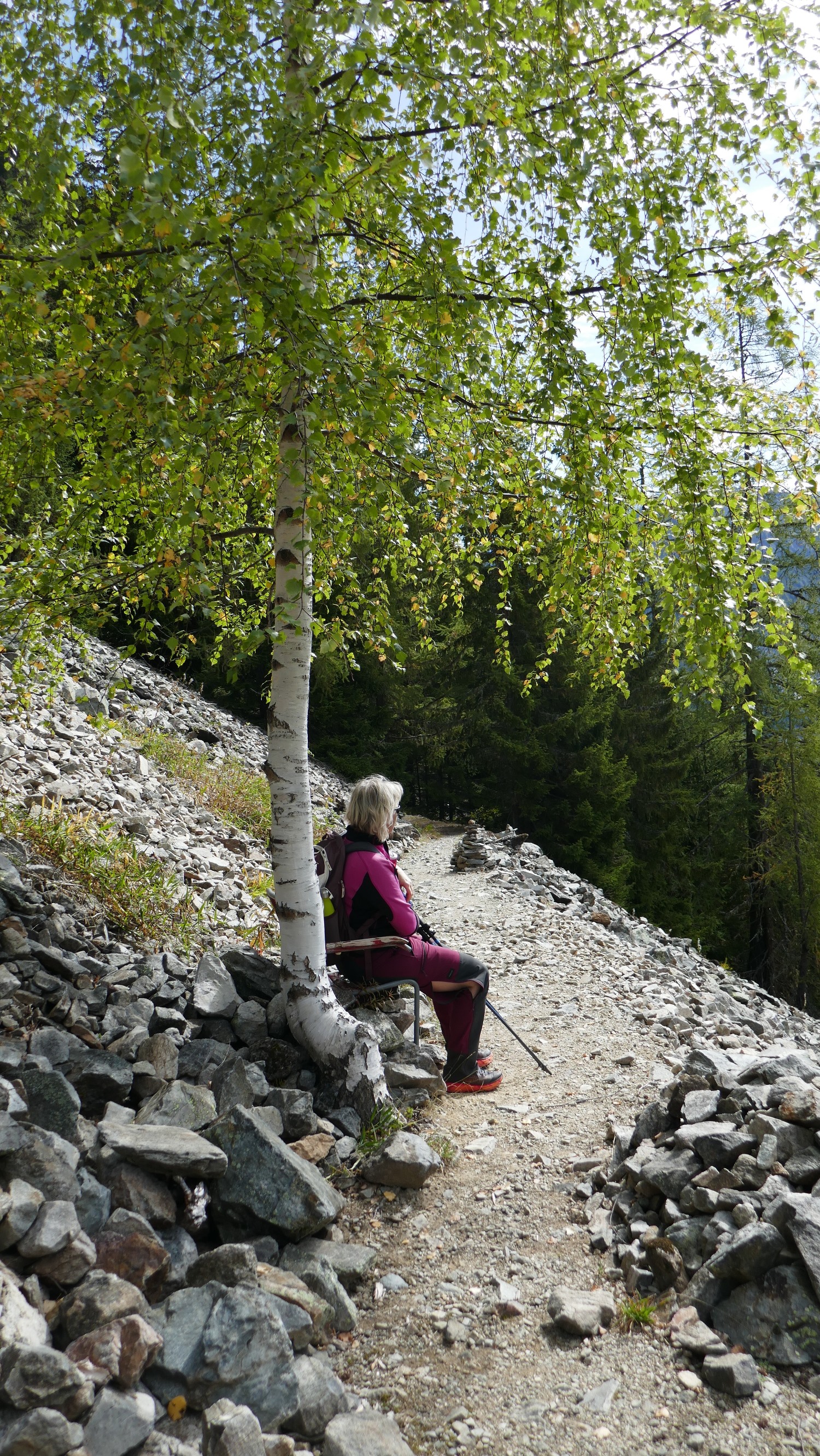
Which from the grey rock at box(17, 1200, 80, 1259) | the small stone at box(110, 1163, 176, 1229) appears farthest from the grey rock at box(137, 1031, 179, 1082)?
the grey rock at box(17, 1200, 80, 1259)

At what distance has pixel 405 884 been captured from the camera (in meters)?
5.43

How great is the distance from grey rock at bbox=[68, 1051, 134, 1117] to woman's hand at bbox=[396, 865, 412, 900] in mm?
1863

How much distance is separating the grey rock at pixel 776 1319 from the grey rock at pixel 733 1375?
9cm

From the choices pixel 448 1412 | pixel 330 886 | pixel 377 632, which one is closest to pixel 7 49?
pixel 377 632

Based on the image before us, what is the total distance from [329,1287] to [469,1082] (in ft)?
7.13

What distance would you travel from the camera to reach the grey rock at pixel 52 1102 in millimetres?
2969

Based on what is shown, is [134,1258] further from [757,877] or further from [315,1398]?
[757,877]

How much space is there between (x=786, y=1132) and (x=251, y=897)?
190 inches

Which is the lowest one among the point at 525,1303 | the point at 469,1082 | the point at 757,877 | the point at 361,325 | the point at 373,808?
the point at 757,877

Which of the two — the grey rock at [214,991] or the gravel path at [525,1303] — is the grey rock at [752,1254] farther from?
the grey rock at [214,991]

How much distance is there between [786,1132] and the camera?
10.9ft

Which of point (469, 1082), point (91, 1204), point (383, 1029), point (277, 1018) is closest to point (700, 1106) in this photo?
point (469, 1082)

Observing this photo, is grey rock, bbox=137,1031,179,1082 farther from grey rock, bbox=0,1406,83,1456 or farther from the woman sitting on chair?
grey rock, bbox=0,1406,83,1456

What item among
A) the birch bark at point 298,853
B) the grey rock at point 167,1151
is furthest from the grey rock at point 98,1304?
the birch bark at point 298,853
